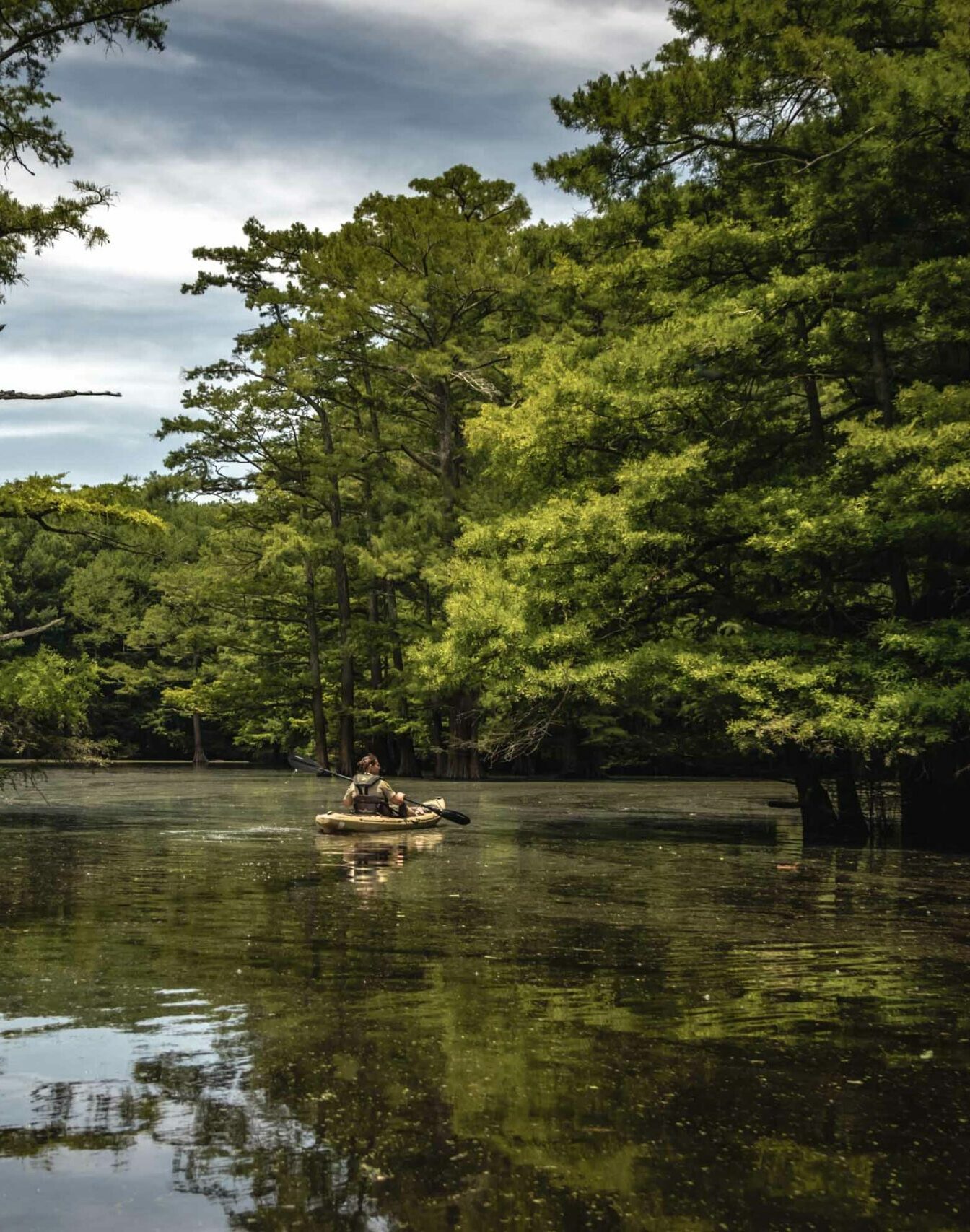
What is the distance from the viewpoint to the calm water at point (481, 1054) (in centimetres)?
539

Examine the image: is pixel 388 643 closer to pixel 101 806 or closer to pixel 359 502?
pixel 359 502

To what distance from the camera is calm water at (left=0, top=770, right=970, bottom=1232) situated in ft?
17.7

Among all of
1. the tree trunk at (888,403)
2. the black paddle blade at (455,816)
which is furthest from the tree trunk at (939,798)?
the black paddle blade at (455,816)

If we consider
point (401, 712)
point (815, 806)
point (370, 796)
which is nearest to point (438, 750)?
point (401, 712)

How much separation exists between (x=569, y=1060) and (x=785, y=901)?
816cm

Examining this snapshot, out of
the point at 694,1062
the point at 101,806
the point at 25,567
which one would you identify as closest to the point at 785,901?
the point at 694,1062

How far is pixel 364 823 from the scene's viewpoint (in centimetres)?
2381

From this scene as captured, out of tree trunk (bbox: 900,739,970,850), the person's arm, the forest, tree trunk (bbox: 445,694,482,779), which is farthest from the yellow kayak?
tree trunk (bbox: 445,694,482,779)

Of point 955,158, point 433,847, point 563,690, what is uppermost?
point 955,158

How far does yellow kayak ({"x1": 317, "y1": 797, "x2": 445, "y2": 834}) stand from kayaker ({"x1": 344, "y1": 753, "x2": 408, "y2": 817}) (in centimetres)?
20

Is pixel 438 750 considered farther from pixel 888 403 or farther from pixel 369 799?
A: pixel 888 403

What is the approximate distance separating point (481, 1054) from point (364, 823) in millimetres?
16463

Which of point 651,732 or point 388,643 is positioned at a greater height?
point 388,643

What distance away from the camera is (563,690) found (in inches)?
914
